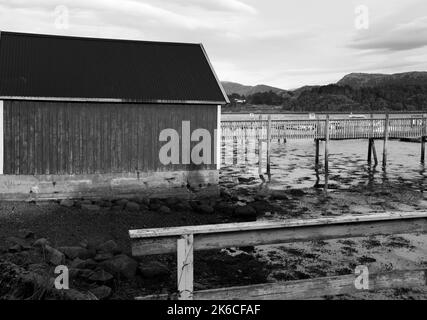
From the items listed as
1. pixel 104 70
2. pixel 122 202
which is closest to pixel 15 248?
pixel 122 202

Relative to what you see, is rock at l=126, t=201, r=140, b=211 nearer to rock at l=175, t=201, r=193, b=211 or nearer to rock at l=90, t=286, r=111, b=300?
rock at l=175, t=201, r=193, b=211

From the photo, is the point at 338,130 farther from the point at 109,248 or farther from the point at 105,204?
the point at 109,248

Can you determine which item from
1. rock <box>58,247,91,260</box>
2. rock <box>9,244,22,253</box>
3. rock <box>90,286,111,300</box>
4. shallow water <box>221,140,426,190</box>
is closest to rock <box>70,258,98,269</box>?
rock <box>58,247,91,260</box>

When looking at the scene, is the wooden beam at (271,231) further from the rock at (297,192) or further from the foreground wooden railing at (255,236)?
the rock at (297,192)

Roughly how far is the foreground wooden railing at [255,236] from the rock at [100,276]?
337 cm

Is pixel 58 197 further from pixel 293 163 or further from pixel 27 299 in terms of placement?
pixel 293 163

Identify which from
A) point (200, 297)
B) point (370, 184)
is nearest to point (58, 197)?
point (200, 297)

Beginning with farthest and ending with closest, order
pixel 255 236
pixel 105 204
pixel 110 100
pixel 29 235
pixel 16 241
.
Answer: pixel 110 100, pixel 105 204, pixel 29 235, pixel 16 241, pixel 255 236

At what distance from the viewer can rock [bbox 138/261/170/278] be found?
8.73 meters

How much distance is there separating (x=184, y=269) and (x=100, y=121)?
42.3ft

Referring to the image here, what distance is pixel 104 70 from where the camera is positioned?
1773 centimetres

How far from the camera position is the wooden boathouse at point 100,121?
51.9ft

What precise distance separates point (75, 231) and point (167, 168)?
19.2 ft

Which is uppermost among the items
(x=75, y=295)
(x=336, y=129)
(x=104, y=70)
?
(x=104, y=70)
